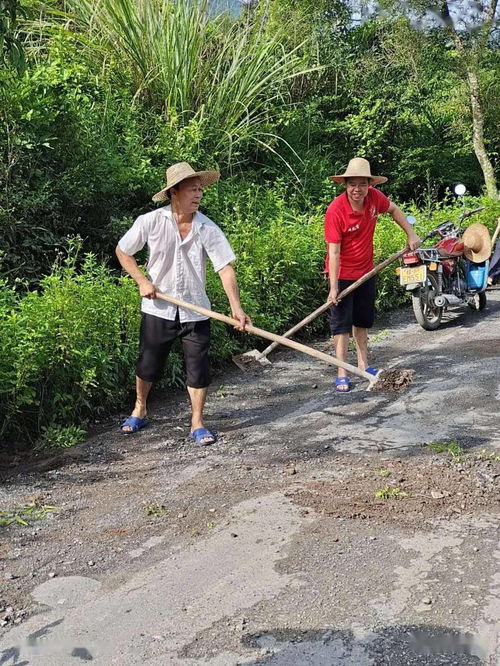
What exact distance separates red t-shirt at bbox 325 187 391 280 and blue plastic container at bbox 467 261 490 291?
316 centimetres

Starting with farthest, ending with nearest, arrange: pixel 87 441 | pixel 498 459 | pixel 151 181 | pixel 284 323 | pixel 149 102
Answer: pixel 149 102
pixel 151 181
pixel 284 323
pixel 87 441
pixel 498 459

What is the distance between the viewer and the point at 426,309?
27.9 feet

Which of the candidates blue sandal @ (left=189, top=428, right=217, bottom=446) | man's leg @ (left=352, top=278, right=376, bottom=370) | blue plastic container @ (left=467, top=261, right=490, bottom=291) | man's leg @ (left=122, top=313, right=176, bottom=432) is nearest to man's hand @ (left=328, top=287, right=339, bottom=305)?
man's leg @ (left=352, top=278, right=376, bottom=370)

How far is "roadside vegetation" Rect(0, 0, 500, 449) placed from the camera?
17.4 ft

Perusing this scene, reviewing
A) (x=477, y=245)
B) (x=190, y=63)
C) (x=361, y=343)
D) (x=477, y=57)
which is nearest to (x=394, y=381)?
(x=361, y=343)

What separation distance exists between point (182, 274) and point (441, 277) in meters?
4.34

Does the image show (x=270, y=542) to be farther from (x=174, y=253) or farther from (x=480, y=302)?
(x=480, y=302)

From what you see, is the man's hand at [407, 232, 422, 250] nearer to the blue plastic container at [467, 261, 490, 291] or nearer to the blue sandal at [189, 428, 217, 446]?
the blue sandal at [189, 428, 217, 446]

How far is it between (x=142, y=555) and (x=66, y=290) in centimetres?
243

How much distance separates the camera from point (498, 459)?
4441 millimetres

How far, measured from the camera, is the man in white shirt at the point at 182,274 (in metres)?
4.99

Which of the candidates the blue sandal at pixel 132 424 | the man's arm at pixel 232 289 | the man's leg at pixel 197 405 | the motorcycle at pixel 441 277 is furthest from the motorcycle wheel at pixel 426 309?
the blue sandal at pixel 132 424

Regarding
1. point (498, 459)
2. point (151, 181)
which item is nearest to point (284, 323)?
point (151, 181)

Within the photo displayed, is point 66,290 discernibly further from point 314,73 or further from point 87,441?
point 314,73
